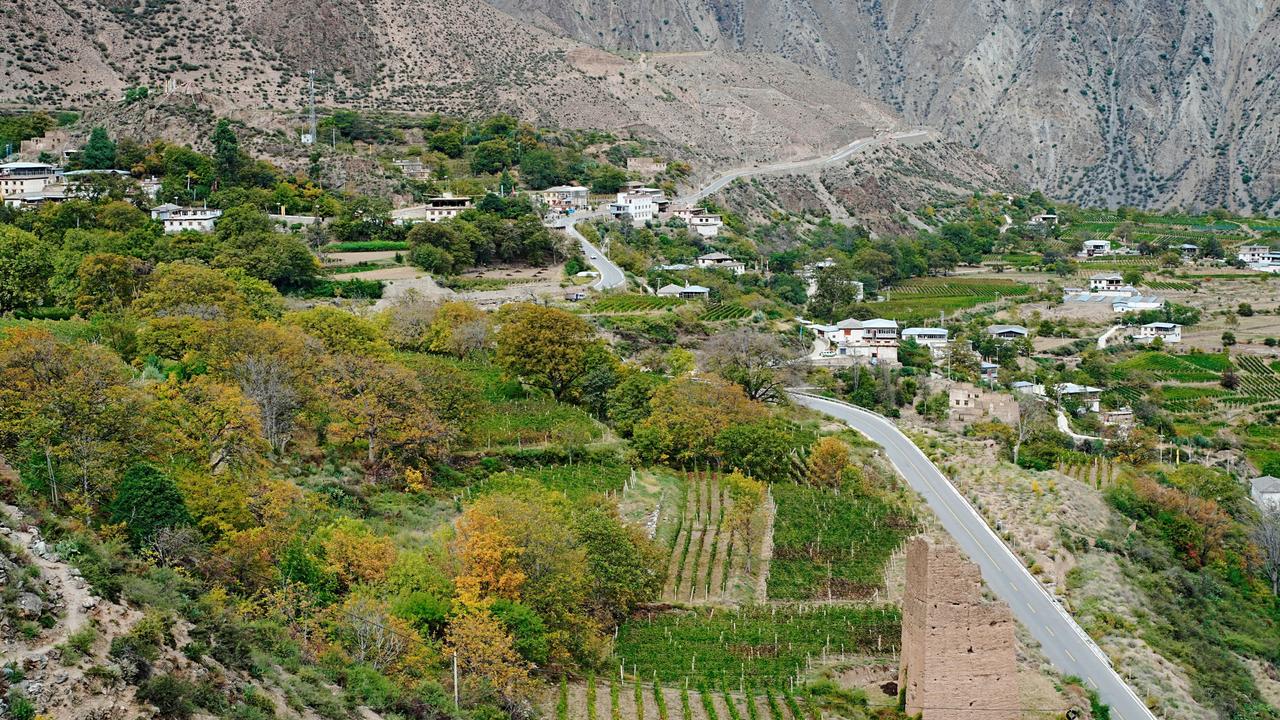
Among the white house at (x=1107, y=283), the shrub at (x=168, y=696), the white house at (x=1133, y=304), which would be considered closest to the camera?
the shrub at (x=168, y=696)

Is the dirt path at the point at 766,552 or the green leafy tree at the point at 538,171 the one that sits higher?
the green leafy tree at the point at 538,171

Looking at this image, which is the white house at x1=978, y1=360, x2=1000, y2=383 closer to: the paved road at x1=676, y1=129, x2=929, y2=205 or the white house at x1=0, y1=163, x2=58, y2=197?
the paved road at x1=676, y1=129, x2=929, y2=205

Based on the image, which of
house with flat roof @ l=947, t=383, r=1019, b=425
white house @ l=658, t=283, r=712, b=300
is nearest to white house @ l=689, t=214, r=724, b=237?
white house @ l=658, t=283, r=712, b=300

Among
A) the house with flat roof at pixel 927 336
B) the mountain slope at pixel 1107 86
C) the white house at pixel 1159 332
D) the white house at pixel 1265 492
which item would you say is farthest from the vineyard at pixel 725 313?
the mountain slope at pixel 1107 86

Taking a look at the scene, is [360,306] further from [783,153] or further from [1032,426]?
[783,153]

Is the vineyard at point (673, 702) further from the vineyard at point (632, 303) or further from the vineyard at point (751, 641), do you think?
the vineyard at point (632, 303)

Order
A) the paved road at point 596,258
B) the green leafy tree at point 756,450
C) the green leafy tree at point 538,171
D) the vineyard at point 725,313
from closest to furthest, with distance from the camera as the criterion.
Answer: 1. the green leafy tree at point 756,450
2. the vineyard at point 725,313
3. the paved road at point 596,258
4. the green leafy tree at point 538,171

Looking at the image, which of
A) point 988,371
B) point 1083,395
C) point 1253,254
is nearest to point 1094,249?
point 1253,254

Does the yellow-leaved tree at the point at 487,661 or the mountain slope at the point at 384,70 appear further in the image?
the mountain slope at the point at 384,70
